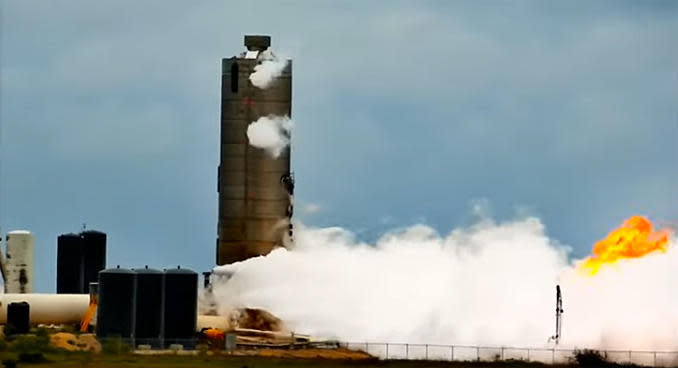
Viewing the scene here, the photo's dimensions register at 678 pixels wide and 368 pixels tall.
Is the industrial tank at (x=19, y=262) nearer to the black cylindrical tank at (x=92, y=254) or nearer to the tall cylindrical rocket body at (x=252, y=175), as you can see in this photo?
the black cylindrical tank at (x=92, y=254)

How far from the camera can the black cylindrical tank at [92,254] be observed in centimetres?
15525

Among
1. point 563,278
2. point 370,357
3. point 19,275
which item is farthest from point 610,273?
point 19,275

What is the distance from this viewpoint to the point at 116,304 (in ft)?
417

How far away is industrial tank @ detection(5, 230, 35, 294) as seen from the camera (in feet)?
494

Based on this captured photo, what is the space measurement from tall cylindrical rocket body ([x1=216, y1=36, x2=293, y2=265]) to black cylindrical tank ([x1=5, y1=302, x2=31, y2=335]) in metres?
15.2

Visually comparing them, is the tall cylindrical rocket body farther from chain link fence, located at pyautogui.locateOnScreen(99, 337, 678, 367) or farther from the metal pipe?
chain link fence, located at pyautogui.locateOnScreen(99, 337, 678, 367)

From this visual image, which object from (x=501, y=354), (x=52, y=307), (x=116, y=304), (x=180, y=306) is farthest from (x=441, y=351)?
(x=52, y=307)

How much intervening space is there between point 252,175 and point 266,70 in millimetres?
7581

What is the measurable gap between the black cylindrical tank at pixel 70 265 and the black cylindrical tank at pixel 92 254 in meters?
0.32

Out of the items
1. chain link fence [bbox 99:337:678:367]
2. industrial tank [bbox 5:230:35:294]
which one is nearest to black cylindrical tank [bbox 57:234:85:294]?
industrial tank [bbox 5:230:35:294]

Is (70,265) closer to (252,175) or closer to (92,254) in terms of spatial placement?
(92,254)

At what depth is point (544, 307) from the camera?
124188mm

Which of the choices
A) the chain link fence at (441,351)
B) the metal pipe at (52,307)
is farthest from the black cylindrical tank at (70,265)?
the chain link fence at (441,351)

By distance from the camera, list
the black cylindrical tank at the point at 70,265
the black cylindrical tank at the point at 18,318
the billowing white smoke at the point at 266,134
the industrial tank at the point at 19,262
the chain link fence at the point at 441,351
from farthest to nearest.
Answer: the black cylindrical tank at the point at 70,265 < the industrial tank at the point at 19,262 < the billowing white smoke at the point at 266,134 < the black cylindrical tank at the point at 18,318 < the chain link fence at the point at 441,351
